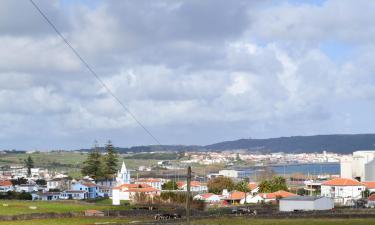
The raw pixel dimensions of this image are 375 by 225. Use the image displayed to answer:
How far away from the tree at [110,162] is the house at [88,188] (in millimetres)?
14549

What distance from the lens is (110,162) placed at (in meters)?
136

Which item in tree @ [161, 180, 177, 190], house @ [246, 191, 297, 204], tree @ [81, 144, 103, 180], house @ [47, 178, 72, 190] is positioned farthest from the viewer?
tree @ [81, 144, 103, 180]

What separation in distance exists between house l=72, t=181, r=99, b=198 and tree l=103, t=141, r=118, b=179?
1455 cm

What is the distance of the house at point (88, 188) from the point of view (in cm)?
11682

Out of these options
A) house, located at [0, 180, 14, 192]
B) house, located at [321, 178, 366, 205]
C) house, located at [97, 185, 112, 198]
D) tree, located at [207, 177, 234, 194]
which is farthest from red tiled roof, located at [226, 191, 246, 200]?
house, located at [0, 180, 14, 192]

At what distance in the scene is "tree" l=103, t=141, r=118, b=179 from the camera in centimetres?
13475

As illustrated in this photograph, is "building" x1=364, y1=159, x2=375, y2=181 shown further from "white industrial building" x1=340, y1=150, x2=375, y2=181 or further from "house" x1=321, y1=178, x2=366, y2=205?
"house" x1=321, y1=178, x2=366, y2=205

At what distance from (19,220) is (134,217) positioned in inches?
465

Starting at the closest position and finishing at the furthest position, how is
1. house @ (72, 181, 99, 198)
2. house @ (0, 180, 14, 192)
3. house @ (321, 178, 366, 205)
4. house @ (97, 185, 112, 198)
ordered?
house @ (321, 178, 366, 205), house @ (72, 181, 99, 198), house @ (0, 180, 14, 192), house @ (97, 185, 112, 198)

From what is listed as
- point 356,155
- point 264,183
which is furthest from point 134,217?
point 356,155

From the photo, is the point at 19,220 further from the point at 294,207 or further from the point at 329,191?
the point at 329,191

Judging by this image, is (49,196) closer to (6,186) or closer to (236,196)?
Answer: (6,186)

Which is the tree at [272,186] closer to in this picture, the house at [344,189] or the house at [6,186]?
the house at [344,189]

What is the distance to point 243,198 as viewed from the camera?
347 feet
